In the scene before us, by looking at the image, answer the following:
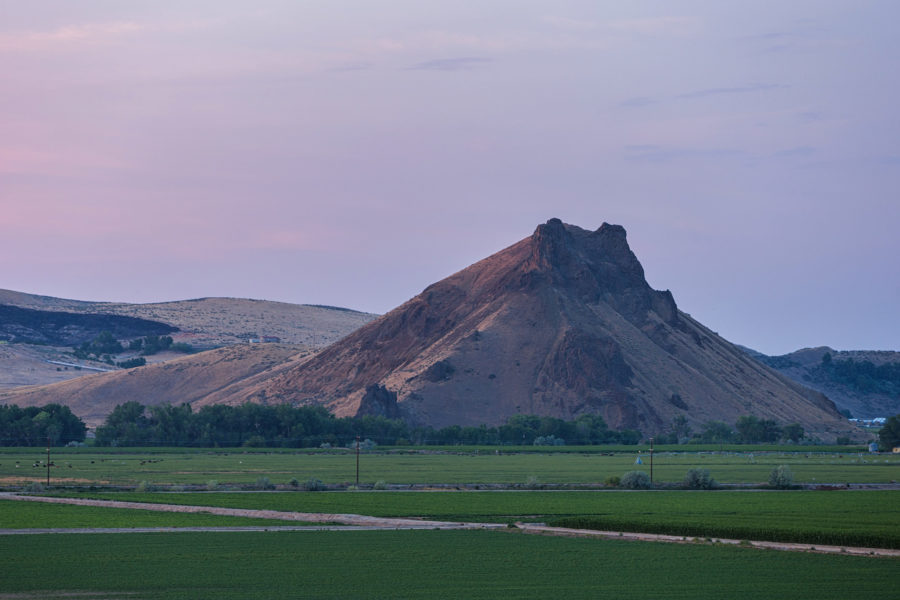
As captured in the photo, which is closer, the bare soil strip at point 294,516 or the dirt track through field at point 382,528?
the dirt track through field at point 382,528

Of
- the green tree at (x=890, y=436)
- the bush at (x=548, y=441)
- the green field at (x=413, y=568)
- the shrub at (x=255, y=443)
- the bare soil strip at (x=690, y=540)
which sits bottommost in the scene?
the green field at (x=413, y=568)

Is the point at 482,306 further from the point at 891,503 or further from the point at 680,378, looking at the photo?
the point at 891,503

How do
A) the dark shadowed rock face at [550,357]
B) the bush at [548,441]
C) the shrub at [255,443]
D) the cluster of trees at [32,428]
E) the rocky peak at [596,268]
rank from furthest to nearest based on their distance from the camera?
1. the rocky peak at [596,268]
2. the dark shadowed rock face at [550,357]
3. the bush at [548,441]
4. the shrub at [255,443]
5. the cluster of trees at [32,428]

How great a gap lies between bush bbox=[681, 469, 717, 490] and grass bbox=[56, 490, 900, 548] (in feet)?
8.84

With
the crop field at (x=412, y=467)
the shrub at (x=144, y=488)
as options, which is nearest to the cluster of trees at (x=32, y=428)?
the crop field at (x=412, y=467)

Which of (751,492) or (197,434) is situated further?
(197,434)

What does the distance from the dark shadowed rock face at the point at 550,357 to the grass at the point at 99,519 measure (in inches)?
3279

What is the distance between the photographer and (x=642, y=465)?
265 feet

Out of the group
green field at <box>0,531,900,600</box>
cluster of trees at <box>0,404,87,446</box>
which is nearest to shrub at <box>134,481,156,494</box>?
green field at <box>0,531,900,600</box>

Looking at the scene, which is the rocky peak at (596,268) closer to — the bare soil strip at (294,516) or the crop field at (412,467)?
the crop field at (412,467)

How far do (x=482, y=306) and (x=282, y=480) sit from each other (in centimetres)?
9364

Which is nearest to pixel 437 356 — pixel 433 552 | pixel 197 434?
pixel 197 434

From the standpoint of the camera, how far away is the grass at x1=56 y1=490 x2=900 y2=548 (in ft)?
123

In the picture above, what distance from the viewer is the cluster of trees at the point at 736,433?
13025cm
